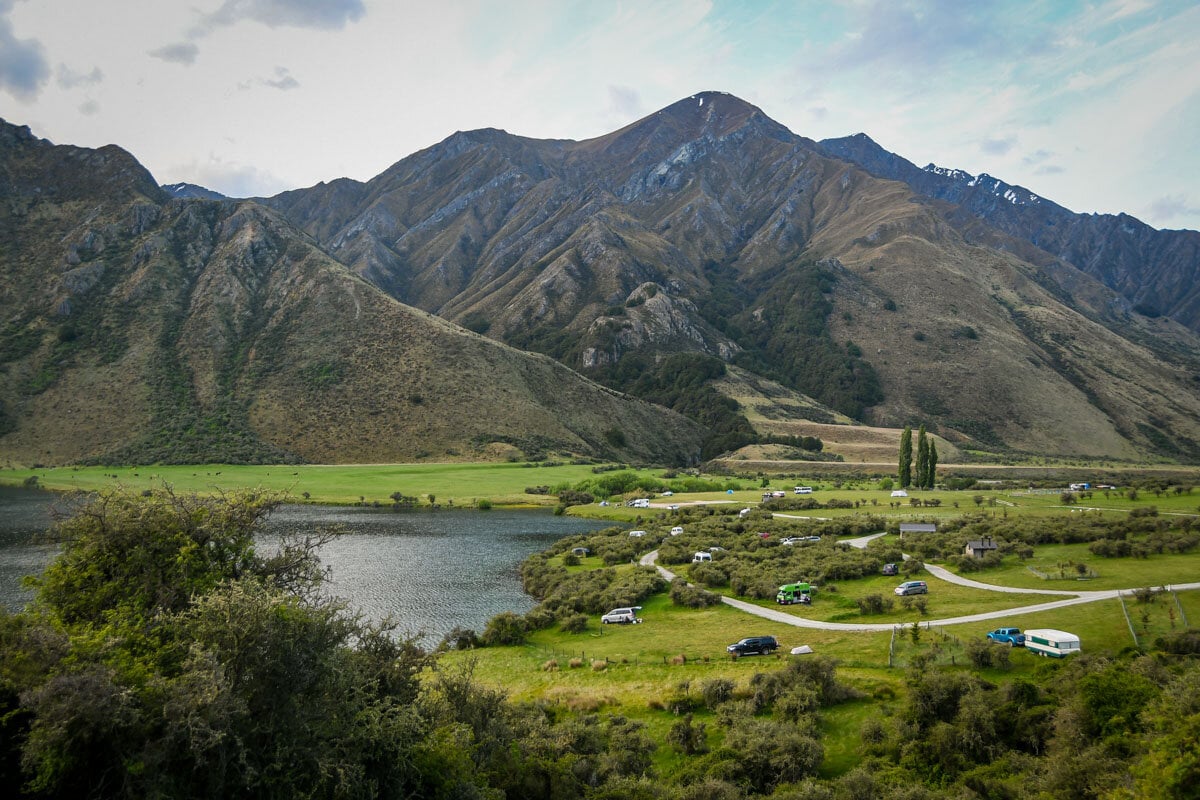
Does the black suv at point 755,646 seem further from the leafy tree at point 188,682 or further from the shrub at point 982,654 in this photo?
the leafy tree at point 188,682

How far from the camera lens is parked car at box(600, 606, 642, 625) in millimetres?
43594

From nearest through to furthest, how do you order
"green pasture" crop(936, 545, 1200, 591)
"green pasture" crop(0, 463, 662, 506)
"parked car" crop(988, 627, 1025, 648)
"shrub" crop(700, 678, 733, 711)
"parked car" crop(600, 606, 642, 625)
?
1. "shrub" crop(700, 678, 733, 711)
2. "parked car" crop(988, 627, 1025, 648)
3. "green pasture" crop(936, 545, 1200, 591)
4. "parked car" crop(600, 606, 642, 625)
5. "green pasture" crop(0, 463, 662, 506)

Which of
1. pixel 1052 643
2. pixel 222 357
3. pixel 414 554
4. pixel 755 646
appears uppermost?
pixel 222 357

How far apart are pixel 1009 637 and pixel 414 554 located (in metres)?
49.4

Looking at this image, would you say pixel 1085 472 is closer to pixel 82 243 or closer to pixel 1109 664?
pixel 1109 664

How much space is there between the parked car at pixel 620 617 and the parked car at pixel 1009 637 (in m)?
20.8

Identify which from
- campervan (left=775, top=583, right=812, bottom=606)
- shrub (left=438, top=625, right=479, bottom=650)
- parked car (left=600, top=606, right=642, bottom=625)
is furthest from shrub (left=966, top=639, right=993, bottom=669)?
shrub (left=438, top=625, right=479, bottom=650)

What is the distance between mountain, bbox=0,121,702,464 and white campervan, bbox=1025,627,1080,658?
106726 millimetres

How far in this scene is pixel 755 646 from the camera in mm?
34219

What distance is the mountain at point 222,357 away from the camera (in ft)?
408

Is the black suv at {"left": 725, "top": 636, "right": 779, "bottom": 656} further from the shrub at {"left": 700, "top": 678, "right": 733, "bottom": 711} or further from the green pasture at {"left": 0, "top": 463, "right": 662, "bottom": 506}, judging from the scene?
the green pasture at {"left": 0, "top": 463, "right": 662, "bottom": 506}

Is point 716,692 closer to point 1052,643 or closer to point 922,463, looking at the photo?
point 1052,643

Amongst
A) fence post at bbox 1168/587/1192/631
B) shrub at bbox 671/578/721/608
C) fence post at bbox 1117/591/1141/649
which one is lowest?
shrub at bbox 671/578/721/608

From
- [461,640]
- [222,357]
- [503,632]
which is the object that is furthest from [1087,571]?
[222,357]
